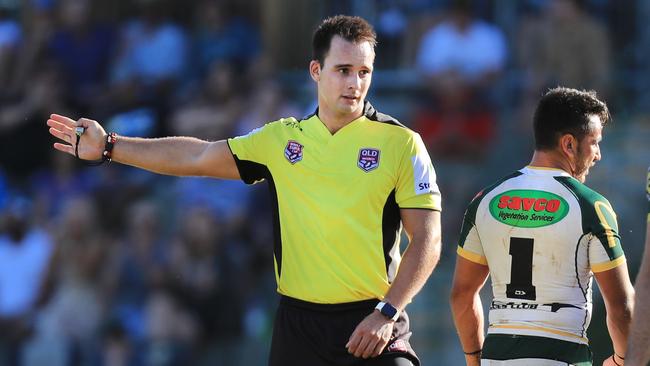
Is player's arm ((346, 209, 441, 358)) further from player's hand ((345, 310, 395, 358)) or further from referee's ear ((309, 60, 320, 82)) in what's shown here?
referee's ear ((309, 60, 320, 82))

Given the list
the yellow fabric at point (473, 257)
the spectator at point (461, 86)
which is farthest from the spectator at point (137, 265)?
the yellow fabric at point (473, 257)

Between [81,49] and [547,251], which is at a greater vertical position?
[81,49]

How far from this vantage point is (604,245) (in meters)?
5.75

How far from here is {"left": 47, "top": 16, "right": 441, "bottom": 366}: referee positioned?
612 centimetres

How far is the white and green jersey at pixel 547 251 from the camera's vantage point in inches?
228

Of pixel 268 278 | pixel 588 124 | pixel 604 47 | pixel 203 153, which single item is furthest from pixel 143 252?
pixel 588 124

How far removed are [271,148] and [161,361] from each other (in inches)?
293

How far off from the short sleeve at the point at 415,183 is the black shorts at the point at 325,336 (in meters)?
0.51

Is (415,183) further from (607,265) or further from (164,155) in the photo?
(164,155)

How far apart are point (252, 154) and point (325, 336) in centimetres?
100

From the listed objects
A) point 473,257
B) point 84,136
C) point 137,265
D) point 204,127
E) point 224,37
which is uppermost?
point 224,37

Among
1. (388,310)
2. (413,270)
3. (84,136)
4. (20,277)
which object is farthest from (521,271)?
(20,277)

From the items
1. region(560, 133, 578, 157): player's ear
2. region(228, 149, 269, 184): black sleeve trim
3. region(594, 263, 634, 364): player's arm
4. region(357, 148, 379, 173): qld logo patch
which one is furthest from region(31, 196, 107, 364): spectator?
region(594, 263, 634, 364): player's arm

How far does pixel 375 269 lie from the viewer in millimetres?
6184
